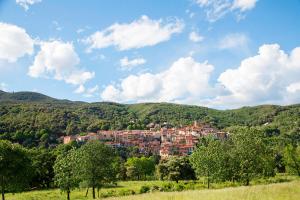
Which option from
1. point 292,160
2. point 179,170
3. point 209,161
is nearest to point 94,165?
point 209,161

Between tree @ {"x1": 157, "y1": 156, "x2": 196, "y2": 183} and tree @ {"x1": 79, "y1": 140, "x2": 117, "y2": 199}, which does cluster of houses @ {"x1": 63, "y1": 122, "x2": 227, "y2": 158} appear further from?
tree @ {"x1": 79, "y1": 140, "x2": 117, "y2": 199}

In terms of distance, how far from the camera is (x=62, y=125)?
19975cm

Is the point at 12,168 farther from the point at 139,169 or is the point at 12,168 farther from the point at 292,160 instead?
the point at 139,169

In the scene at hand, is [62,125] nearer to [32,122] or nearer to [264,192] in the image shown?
[32,122]

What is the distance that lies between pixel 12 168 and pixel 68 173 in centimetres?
843

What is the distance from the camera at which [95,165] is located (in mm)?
47000

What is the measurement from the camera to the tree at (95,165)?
153 feet

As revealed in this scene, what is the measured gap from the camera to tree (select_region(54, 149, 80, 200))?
46.9m

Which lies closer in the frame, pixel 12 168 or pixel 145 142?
pixel 12 168

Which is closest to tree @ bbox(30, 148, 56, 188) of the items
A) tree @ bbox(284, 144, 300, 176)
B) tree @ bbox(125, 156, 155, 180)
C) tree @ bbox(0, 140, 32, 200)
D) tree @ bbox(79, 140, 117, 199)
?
tree @ bbox(125, 156, 155, 180)

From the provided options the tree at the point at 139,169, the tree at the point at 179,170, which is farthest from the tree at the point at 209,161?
the tree at the point at 139,169

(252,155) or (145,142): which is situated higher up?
(252,155)

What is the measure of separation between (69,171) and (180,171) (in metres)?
30.8

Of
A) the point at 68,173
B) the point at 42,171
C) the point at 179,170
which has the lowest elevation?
the point at 179,170
